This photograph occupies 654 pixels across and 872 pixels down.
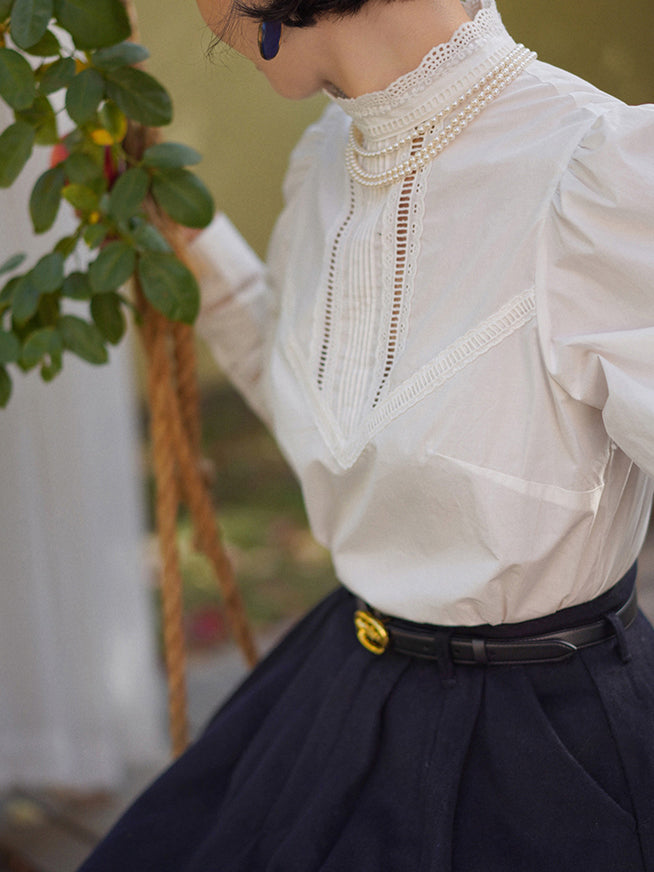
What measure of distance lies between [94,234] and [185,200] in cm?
11

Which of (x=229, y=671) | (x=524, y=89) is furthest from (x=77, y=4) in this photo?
(x=229, y=671)

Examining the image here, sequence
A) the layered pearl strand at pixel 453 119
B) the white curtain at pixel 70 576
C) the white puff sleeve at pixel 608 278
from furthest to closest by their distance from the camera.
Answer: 1. the white curtain at pixel 70 576
2. the layered pearl strand at pixel 453 119
3. the white puff sleeve at pixel 608 278

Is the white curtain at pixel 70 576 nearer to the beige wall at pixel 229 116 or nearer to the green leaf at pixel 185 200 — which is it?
the beige wall at pixel 229 116

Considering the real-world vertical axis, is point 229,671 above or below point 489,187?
below

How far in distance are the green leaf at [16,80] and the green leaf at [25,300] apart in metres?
0.19

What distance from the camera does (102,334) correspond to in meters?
1.07

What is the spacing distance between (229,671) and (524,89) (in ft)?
6.38

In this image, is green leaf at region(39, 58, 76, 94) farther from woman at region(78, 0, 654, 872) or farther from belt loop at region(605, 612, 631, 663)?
belt loop at region(605, 612, 631, 663)

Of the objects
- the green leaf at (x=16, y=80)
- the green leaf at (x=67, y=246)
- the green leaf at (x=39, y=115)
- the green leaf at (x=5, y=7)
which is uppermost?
the green leaf at (x=5, y=7)

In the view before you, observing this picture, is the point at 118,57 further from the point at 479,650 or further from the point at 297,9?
the point at 479,650

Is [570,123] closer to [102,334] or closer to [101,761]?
[102,334]

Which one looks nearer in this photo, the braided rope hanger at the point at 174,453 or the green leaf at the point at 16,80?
the green leaf at the point at 16,80

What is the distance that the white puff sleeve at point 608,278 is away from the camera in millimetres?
686

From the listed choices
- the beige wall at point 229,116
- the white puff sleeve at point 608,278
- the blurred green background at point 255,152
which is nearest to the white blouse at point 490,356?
the white puff sleeve at point 608,278
